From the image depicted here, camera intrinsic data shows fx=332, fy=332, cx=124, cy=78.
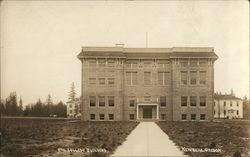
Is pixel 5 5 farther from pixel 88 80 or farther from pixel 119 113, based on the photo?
pixel 119 113

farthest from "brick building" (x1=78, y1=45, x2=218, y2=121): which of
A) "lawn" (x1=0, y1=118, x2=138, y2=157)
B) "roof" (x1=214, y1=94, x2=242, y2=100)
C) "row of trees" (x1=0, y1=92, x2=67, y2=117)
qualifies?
"row of trees" (x1=0, y1=92, x2=67, y2=117)

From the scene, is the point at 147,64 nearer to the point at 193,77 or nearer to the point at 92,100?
the point at 193,77

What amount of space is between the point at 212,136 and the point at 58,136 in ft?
10.3

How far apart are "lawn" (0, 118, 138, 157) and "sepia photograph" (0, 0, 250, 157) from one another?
0.02 metres

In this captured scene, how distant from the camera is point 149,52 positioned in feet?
23.3

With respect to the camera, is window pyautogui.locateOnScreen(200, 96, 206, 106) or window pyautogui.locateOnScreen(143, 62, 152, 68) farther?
window pyautogui.locateOnScreen(143, 62, 152, 68)

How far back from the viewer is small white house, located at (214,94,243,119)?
21.6 feet

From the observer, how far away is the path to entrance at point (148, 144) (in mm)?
6305

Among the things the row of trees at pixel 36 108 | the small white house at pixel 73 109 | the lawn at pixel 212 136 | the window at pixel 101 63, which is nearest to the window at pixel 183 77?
the lawn at pixel 212 136

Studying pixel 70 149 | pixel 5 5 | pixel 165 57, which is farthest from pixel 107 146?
pixel 5 5

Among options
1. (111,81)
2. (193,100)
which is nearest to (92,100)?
(111,81)

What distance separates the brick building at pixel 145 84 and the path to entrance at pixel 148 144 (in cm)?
39

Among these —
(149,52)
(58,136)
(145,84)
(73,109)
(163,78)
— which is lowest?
(58,136)

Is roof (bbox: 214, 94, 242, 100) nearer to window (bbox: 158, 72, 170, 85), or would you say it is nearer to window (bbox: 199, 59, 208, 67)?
window (bbox: 199, 59, 208, 67)
